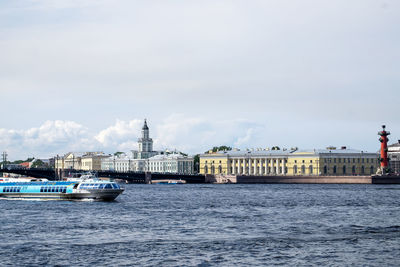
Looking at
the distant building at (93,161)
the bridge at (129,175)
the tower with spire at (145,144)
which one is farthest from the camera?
the distant building at (93,161)

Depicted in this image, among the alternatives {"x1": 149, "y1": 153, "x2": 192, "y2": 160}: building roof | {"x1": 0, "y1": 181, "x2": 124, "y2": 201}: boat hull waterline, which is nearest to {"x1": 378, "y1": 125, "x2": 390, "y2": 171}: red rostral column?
{"x1": 149, "y1": 153, "x2": 192, "y2": 160}: building roof

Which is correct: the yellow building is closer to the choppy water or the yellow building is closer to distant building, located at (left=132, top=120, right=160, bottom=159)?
distant building, located at (left=132, top=120, right=160, bottom=159)

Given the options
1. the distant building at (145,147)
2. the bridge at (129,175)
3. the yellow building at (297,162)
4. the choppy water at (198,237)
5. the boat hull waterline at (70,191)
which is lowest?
the choppy water at (198,237)

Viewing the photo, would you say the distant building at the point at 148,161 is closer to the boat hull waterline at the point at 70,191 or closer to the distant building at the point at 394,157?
the distant building at the point at 394,157

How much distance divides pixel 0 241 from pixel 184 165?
465 ft

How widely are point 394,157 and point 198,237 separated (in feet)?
447

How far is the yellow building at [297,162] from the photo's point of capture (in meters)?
132

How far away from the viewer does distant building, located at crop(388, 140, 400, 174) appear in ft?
508

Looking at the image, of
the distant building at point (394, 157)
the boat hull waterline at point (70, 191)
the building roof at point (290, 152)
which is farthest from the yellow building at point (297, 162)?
the boat hull waterline at point (70, 191)

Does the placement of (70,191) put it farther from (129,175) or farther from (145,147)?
(145,147)

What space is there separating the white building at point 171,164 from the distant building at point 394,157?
1636 inches

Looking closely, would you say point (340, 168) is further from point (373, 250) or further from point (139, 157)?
point (373, 250)

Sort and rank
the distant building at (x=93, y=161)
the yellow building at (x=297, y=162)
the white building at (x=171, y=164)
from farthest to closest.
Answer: the distant building at (x=93, y=161) → the white building at (x=171, y=164) → the yellow building at (x=297, y=162)

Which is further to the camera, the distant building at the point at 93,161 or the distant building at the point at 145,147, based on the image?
the distant building at the point at 93,161
